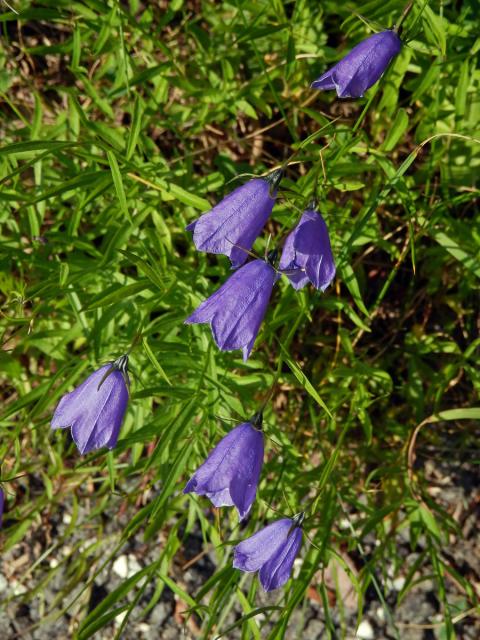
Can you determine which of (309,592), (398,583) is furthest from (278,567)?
(398,583)

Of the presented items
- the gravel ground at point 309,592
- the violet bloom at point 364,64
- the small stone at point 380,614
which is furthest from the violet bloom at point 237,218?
the small stone at point 380,614

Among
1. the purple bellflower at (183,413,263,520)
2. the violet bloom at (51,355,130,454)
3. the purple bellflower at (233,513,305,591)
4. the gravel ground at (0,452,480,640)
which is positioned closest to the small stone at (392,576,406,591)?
the gravel ground at (0,452,480,640)

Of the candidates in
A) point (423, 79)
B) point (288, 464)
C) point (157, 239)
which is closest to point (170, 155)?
point (157, 239)

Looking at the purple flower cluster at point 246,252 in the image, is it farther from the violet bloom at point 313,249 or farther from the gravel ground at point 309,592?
the gravel ground at point 309,592

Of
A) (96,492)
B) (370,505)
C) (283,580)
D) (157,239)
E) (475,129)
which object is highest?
(157,239)

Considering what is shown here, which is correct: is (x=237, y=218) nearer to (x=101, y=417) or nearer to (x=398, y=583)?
(x=101, y=417)

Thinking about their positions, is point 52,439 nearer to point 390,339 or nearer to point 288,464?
point 288,464
